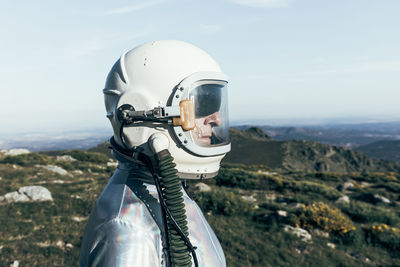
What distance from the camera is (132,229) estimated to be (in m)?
1.48

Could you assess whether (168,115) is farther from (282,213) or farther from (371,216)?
(371,216)

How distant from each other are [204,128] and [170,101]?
13.2 inches

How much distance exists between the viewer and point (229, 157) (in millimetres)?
40219

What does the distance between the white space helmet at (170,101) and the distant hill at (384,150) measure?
9060 centimetres

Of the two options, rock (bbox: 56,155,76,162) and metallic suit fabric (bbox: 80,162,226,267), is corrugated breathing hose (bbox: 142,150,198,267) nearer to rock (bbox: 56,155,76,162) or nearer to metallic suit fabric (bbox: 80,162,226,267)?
metallic suit fabric (bbox: 80,162,226,267)

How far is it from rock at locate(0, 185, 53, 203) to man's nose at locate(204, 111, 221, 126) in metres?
8.10

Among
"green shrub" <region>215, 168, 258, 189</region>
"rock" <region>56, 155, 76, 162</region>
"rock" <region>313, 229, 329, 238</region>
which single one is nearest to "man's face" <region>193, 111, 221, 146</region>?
"rock" <region>313, 229, 329, 238</region>

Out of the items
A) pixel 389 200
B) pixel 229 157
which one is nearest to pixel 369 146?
pixel 229 157

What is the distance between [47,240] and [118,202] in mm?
5517

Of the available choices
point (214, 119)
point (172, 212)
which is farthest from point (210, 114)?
point (172, 212)

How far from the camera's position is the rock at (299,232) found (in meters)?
6.83

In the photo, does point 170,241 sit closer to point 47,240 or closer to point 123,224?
point 123,224

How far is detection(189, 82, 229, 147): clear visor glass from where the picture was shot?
195 centimetres

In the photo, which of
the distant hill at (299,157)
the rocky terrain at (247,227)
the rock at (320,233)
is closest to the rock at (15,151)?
the rocky terrain at (247,227)
